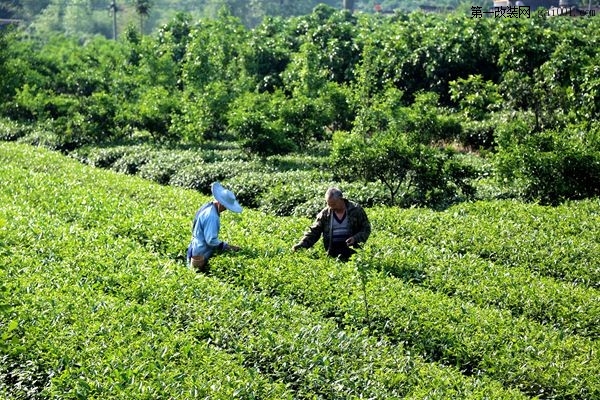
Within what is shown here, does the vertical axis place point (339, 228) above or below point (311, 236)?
above

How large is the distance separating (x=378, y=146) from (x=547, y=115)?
732 centimetres

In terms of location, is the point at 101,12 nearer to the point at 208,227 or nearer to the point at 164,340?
the point at 208,227

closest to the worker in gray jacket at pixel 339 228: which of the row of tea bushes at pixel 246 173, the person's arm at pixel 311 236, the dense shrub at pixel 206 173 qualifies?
the person's arm at pixel 311 236

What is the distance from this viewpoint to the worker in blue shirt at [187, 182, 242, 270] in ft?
31.3

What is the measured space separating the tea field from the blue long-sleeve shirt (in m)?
0.24

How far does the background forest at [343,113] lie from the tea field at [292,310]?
8.82 ft

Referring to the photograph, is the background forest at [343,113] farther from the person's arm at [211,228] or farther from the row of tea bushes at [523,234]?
the person's arm at [211,228]

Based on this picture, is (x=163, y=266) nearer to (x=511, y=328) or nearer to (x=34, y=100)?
(x=511, y=328)

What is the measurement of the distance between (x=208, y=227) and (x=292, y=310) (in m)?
1.85

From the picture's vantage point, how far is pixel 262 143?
63.0 ft

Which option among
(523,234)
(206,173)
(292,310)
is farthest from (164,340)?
(206,173)

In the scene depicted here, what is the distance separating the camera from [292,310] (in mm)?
8266

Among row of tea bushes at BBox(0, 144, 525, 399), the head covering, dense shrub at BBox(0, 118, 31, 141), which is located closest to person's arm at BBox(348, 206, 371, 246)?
row of tea bushes at BBox(0, 144, 525, 399)

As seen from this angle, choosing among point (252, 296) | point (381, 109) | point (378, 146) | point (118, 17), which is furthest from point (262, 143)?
point (118, 17)
